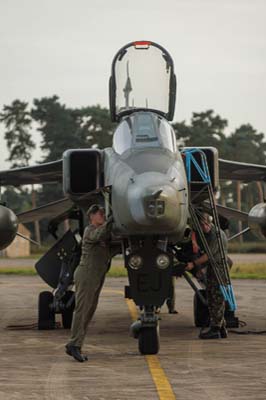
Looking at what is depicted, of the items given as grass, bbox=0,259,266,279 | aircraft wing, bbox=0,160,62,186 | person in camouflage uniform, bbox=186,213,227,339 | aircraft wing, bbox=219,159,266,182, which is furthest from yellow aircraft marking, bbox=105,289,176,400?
grass, bbox=0,259,266,279

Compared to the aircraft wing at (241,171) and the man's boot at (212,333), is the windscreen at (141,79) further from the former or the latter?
the man's boot at (212,333)

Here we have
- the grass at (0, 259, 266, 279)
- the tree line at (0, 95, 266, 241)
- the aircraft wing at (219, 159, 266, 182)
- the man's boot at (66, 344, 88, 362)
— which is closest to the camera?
the man's boot at (66, 344, 88, 362)

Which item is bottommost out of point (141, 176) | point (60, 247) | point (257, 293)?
point (257, 293)

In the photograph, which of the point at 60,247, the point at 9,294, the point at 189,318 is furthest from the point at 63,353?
the point at 9,294

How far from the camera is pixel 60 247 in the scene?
1240cm

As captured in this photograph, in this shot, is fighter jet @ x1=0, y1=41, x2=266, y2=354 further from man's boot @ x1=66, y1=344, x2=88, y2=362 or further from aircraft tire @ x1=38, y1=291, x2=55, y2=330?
man's boot @ x1=66, y1=344, x2=88, y2=362

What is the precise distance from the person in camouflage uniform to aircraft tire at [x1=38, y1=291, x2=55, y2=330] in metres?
2.43

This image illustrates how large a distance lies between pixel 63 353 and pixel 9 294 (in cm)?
1014

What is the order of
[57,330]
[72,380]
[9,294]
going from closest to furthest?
[72,380] < [57,330] < [9,294]

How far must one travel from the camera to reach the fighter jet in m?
8.40

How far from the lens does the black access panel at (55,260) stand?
12.3m

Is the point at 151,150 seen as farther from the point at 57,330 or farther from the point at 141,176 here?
the point at 57,330

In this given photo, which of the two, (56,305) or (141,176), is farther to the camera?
(56,305)

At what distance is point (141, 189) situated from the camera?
8109 mm
